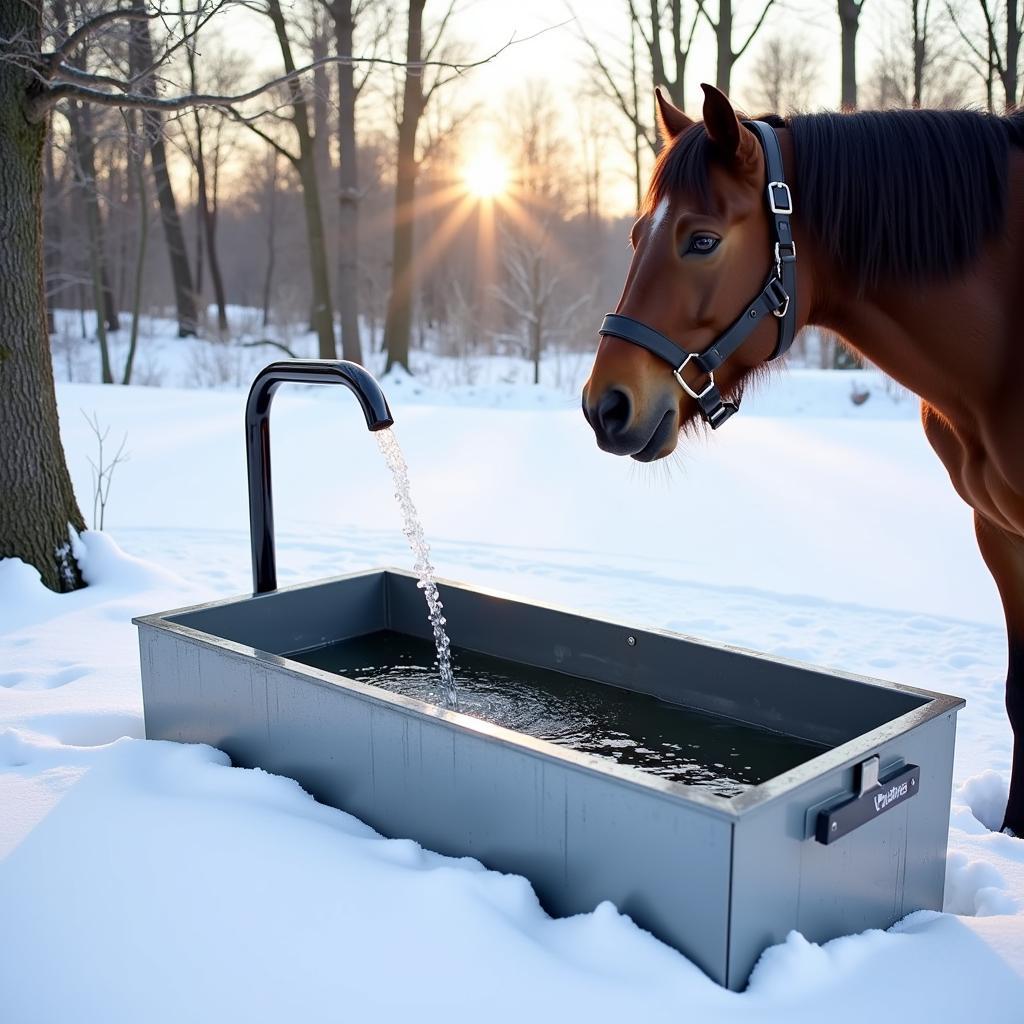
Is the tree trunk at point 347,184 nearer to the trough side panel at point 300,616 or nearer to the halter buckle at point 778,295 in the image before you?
the trough side panel at point 300,616

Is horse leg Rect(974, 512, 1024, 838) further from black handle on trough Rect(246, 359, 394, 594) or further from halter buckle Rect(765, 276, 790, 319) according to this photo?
black handle on trough Rect(246, 359, 394, 594)

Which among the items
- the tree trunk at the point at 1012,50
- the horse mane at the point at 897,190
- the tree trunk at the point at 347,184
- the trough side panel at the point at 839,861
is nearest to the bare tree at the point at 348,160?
the tree trunk at the point at 347,184

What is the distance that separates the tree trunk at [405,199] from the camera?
1345cm

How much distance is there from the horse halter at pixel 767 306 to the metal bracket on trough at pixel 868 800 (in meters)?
0.67

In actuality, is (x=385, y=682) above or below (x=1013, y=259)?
below

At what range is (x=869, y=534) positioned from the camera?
5582 millimetres

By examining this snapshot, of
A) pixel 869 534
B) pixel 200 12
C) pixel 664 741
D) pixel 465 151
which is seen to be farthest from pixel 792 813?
pixel 465 151

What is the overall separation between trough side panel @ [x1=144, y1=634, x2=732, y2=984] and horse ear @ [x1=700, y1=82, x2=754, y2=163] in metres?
1.13

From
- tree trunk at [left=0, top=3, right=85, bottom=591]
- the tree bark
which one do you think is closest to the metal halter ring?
tree trunk at [left=0, top=3, right=85, bottom=591]

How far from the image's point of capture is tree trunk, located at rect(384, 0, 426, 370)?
13453 millimetres

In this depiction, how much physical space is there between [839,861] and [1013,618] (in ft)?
3.45

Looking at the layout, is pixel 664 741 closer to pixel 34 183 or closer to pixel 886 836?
pixel 886 836

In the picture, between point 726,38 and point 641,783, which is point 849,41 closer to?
point 726,38

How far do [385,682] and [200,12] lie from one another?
2.37 m
